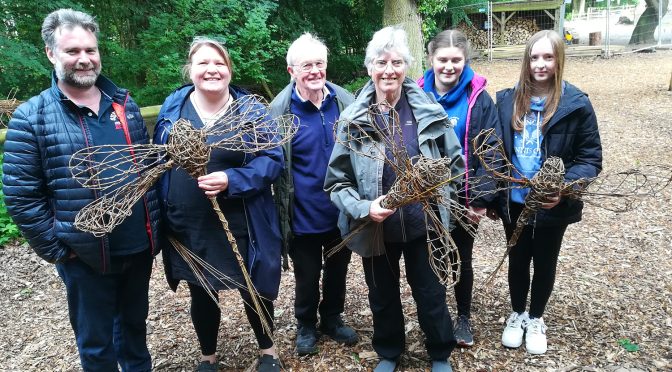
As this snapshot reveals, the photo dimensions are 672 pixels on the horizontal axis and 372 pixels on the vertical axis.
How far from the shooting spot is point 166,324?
389cm

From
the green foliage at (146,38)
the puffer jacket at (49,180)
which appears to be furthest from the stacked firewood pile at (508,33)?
the puffer jacket at (49,180)

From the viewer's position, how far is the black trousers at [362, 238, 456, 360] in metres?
2.71

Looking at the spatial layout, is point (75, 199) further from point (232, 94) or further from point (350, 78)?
point (350, 78)

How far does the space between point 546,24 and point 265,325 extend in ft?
75.8

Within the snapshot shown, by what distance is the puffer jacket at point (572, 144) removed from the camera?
2.71 metres

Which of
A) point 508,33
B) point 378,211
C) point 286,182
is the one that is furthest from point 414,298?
point 508,33

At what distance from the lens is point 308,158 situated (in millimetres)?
2932

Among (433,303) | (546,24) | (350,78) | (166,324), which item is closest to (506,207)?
(433,303)

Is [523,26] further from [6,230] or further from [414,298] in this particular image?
[414,298]

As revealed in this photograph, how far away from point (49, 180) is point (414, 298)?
1.97m

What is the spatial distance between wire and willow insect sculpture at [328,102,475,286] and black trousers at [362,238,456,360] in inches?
4.8

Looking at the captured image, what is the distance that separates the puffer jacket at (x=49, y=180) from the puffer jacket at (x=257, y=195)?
391 mm

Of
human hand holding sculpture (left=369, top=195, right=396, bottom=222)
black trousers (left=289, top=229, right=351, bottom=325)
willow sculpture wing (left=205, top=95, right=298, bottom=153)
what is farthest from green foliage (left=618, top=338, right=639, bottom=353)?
willow sculpture wing (left=205, top=95, right=298, bottom=153)

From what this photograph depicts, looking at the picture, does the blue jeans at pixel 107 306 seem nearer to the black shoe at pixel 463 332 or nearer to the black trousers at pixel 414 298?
the black trousers at pixel 414 298
